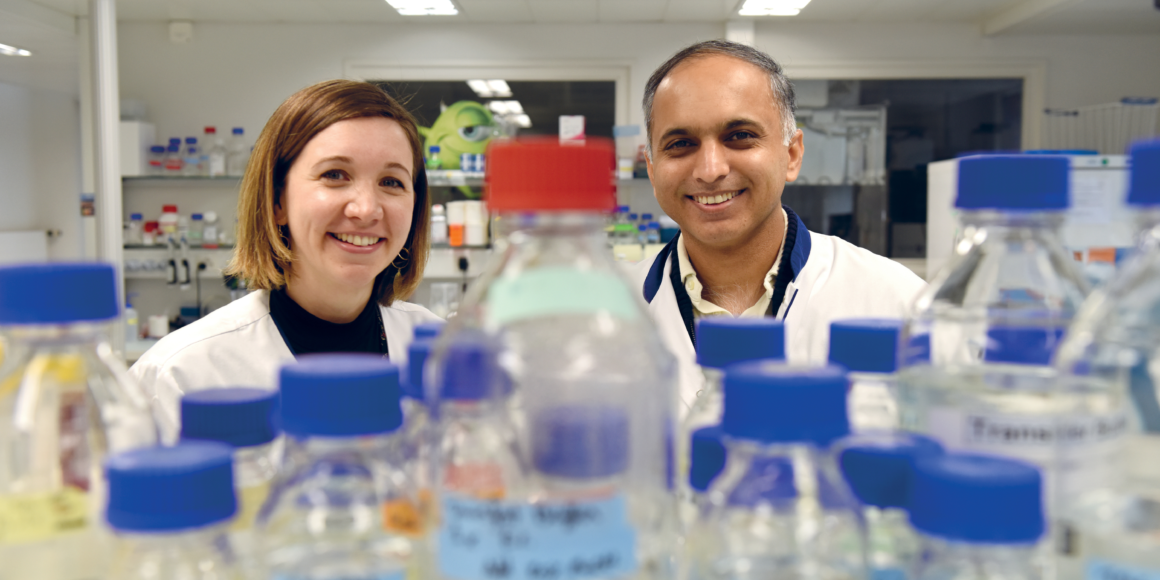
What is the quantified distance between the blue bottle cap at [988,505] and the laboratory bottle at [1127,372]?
10 cm

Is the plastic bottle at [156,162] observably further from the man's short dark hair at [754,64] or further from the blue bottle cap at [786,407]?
the blue bottle cap at [786,407]

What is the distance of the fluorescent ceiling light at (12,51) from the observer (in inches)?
175

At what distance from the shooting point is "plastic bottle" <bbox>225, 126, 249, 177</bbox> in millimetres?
4504

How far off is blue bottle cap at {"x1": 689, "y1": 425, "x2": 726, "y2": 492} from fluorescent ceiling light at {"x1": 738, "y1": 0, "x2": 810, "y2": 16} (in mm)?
4114

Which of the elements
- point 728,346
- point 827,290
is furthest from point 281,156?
point 728,346

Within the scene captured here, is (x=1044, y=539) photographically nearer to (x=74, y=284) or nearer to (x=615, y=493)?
(x=615, y=493)

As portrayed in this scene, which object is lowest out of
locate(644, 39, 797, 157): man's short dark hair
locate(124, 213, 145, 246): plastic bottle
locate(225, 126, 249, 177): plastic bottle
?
locate(124, 213, 145, 246): plastic bottle

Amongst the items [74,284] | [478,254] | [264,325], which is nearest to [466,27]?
[478,254]

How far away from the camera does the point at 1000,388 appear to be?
0.51m

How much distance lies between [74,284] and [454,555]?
25 centimetres

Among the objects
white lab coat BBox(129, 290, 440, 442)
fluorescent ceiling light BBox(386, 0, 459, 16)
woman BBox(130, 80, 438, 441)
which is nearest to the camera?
white lab coat BBox(129, 290, 440, 442)

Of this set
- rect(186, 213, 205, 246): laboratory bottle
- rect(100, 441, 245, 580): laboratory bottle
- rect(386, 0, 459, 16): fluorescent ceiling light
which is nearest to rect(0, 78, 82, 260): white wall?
rect(186, 213, 205, 246): laboratory bottle

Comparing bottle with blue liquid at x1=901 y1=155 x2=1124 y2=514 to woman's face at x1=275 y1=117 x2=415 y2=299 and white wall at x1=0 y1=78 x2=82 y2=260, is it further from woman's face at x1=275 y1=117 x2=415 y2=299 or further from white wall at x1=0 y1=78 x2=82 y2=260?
white wall at x1=0 y1=78 x2=82 y2=260

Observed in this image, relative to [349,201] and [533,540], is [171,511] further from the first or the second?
[349,201]
